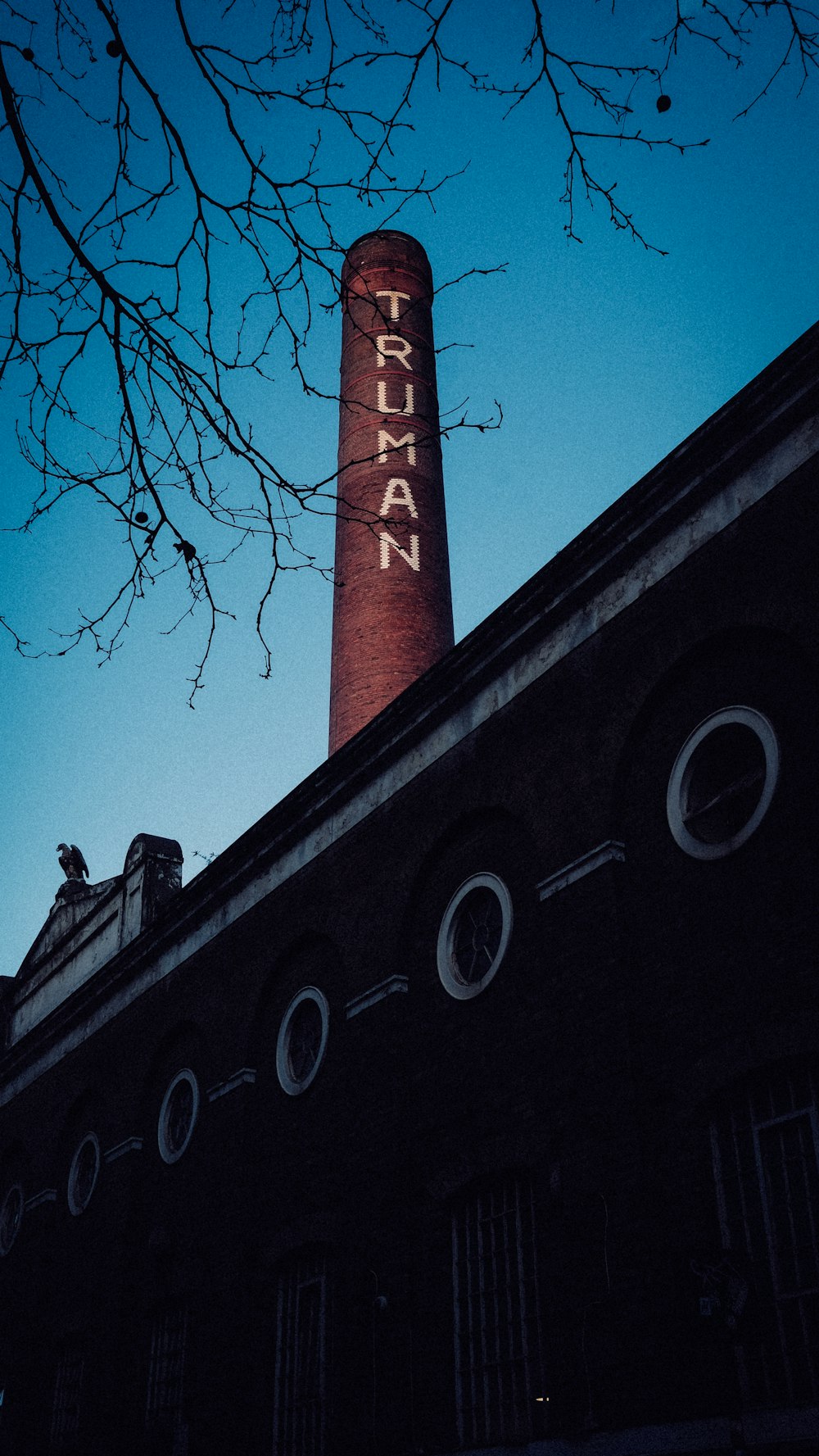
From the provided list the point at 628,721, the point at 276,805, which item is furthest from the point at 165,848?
the point at 628,721

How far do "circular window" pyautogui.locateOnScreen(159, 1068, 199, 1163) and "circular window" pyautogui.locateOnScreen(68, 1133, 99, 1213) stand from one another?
6.19 feet

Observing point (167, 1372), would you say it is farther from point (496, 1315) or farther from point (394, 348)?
point (394, 348)

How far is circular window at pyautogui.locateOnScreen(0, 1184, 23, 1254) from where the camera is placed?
18.6 m

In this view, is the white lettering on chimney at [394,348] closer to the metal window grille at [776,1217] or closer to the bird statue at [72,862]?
the bird statue at [72,862]

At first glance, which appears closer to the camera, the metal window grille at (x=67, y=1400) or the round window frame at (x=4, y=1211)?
the metal window grille at (x=67, y=1400)

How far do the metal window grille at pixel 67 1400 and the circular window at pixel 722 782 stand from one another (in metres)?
11.1

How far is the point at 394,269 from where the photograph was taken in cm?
2477

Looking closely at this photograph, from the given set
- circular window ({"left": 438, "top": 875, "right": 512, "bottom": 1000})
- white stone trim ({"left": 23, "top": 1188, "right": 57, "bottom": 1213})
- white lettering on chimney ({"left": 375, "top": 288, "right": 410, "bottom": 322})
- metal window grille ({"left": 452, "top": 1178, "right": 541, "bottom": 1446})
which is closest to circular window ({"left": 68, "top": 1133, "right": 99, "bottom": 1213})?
white stone trim ({"left": 23, "top": 1188, "right": 57, "bottom": 1213})

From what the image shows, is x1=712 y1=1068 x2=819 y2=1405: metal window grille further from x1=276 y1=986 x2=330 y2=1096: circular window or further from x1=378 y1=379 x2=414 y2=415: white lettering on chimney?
x1=378 y1=379 x2=414 y2=415: white lettering on chimney

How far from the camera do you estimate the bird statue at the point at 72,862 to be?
70.9 ft

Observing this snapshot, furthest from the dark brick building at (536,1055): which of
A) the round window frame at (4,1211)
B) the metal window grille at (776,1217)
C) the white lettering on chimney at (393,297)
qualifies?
the white lettering on chimney at (393,297)

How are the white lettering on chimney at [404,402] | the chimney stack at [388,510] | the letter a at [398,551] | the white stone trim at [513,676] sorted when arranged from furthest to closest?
the white lettering on chimney at [404,402], the letter a at [398,551], the chimney stack at [388,510], the white stone trim at [513,676]

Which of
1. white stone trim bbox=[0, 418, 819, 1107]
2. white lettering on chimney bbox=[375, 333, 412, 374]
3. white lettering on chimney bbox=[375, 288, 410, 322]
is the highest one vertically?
white lettering on chimney bbox=[375, 288, 410, 322]

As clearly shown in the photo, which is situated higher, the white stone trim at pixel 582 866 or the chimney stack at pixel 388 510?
the chimney stack at pixel 388 510
